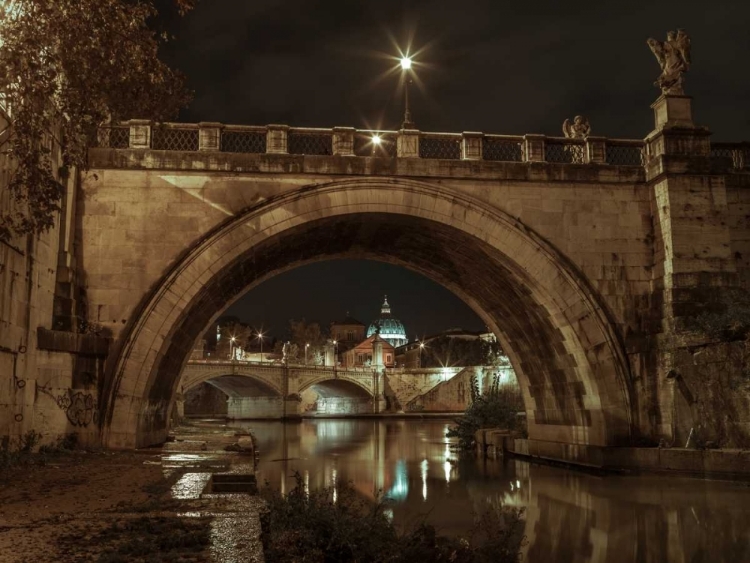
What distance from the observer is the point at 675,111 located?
1683 centimetres

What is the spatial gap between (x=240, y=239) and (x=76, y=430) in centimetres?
511

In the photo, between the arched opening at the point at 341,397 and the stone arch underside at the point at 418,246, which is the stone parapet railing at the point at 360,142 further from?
the arched opening at the point at 341,397

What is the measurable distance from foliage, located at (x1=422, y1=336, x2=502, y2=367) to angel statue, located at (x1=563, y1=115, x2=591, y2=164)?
68.8 metres

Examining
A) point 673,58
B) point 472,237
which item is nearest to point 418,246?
point 472,237

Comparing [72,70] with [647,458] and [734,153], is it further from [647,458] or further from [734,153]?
[734,153]

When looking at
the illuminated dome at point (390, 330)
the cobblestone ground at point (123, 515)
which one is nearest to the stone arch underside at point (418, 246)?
the cobblestone ground at point (123, 515)

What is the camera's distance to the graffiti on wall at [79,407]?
1409 centimetres

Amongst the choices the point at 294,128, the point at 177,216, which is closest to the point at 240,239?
the point at 177,216

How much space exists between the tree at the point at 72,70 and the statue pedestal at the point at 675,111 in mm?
11471

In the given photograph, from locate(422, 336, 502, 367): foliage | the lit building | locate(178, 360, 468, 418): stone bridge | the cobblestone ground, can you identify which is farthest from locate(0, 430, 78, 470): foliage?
the lit building

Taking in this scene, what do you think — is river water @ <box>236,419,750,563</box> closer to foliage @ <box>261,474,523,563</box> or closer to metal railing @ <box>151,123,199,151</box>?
foliage @ <box>261,474,523,563</box>

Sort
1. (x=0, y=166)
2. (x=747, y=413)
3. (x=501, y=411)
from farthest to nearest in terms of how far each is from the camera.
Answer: (x=501, y=411)
(x=747, y=413)
(x=0, y=166)

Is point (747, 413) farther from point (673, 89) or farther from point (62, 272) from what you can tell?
point (62, 272)

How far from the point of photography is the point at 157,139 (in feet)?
53.4
